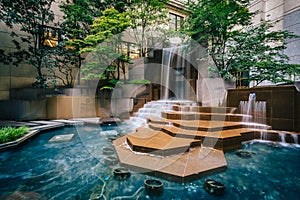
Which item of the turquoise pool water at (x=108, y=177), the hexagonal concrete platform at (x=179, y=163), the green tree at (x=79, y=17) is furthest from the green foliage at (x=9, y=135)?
the green tree at (x=79, y=17)

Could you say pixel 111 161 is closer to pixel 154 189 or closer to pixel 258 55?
pixel 154 189

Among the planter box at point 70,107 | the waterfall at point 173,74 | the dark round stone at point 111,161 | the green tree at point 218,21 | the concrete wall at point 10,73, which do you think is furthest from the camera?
the waterfall at point 173,74

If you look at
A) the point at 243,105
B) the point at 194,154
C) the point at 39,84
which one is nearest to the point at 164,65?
the point at 243,105

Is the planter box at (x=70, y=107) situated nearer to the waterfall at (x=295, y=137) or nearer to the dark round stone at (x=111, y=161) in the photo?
the dark round stone at (x=111, y=161)

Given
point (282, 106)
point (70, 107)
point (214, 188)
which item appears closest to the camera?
point (214, 188)

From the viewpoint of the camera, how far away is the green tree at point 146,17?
11.3 meters

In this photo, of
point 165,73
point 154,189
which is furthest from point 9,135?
Answer: point 165,73

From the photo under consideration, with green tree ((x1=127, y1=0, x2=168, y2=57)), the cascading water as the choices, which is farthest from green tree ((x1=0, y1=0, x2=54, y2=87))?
the cascading water

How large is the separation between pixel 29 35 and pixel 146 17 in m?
7.88

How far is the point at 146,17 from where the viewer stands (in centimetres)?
1177

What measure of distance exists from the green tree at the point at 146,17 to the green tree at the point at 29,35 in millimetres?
5334

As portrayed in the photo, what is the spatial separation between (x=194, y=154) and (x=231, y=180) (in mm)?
954

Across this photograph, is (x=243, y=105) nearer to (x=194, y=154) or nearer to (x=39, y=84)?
(x=194, y=154)

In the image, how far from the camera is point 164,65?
1395cm
